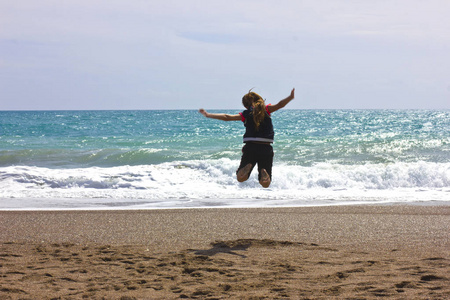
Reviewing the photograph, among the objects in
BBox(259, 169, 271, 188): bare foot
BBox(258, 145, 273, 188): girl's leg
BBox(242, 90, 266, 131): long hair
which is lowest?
BBox(259, 169, 271, 188): bare foot

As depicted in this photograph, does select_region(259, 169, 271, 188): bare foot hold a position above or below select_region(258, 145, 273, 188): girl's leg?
below

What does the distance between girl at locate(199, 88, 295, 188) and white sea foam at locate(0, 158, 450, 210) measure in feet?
12.9

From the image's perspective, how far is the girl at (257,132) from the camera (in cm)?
718

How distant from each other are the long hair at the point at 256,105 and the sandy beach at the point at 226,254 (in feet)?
5.84

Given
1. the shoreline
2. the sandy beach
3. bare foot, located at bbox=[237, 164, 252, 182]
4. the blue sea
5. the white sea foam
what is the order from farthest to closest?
the blue sea < the white sea foam < the shoreline < bare foot, located at bbox=[237, 164, 252, 182] < the sandy beach

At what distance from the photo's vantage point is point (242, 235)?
25.8 feet

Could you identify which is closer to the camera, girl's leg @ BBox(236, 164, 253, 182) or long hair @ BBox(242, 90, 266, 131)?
long hair @ BBox(242, 90, 266, 131)

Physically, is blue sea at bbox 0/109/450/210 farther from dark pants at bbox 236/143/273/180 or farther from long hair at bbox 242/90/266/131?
long hair at bbox 242/90/266/131

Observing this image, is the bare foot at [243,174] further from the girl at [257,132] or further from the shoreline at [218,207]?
the shoreline at [218,207]

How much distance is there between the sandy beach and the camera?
4.93 metres

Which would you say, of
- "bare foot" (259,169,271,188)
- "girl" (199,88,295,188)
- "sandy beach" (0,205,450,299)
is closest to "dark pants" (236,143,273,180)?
"girl" (199,88,295,188)

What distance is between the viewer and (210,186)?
15.3m

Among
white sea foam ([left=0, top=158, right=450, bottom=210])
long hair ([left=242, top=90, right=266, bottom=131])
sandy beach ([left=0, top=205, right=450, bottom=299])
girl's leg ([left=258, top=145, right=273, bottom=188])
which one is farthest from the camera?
white sea foam ([left=0, top=158, right=450, bottom=210])

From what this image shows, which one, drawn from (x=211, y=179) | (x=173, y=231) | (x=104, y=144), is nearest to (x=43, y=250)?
(x=173, y=231)
